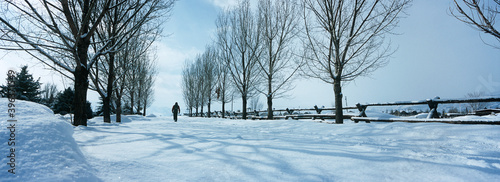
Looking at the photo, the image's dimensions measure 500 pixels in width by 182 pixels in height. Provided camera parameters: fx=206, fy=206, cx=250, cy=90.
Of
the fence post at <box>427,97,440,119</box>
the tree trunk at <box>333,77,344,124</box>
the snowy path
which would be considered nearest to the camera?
the snowy path

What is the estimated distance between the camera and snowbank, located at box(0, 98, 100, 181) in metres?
1.38

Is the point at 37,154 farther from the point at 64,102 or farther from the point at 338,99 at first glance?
the point at 64,102

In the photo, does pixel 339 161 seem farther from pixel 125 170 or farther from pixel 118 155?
pixel 118 155

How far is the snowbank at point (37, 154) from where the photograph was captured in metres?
1.38

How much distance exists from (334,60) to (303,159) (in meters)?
6.90

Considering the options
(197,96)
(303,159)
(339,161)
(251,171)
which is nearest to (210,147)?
(251,171)

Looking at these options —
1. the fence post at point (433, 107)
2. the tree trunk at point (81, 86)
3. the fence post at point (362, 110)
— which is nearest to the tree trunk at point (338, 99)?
the fence post at point (362, 110)

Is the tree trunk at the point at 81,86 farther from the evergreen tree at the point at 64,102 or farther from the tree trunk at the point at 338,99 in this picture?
the evergreen tree at the point at 64,102

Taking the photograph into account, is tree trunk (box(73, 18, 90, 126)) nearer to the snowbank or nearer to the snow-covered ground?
the snow-covered ground

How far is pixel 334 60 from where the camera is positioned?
8445 mm

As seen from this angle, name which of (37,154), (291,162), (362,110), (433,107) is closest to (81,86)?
(37,154)

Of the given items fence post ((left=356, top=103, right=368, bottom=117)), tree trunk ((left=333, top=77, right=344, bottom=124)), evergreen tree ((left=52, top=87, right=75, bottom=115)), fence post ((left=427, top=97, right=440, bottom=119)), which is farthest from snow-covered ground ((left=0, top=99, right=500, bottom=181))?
evergreen tree ((left=52, top=87, right=75, bottom=115))

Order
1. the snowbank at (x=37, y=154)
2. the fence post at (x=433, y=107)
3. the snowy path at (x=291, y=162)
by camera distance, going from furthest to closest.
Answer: the fence post at (x=433, y=107), the snowy path at (x=291, y=162), the snowbank at (x=37, y=154)

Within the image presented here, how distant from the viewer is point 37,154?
1.60m
